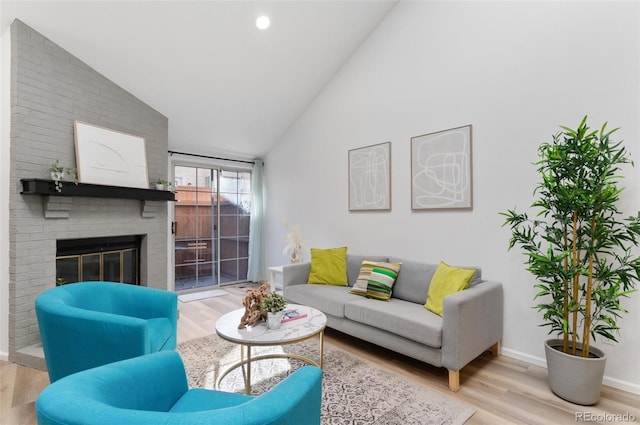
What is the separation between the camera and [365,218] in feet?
12.7

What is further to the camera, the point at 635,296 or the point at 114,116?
the point at 114,116

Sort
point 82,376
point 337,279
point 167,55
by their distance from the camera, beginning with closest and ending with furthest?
1. point 82,376
2. point 167,55
3. point 337,279

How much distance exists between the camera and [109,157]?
10.9 feet

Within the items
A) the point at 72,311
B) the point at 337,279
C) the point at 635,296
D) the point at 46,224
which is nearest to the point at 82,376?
the point at 72,311

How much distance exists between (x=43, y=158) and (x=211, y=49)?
1.86m

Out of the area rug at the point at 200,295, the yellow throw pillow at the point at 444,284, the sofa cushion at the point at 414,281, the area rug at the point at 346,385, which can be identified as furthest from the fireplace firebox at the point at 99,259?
the yellow throw pillow at the point at 444,284

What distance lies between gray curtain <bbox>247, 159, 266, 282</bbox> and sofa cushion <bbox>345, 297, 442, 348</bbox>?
2.83 metres

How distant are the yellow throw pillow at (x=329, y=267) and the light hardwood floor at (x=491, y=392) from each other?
2.43 feet

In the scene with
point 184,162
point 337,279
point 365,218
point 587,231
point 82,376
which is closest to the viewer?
point 82,376

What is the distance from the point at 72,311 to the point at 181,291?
3291 mm

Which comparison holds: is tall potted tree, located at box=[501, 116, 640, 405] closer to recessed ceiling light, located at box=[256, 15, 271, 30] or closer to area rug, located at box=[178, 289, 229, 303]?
recessed ceiling light, located at box=[256, 15, 271, 30]

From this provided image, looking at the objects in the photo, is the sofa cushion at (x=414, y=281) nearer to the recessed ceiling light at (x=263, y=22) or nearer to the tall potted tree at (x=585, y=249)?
the tall potted tree at (x=585, y=249)

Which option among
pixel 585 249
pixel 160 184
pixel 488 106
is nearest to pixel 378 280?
pixel 585 249

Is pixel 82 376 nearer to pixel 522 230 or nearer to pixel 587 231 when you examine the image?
pixel 587 231
